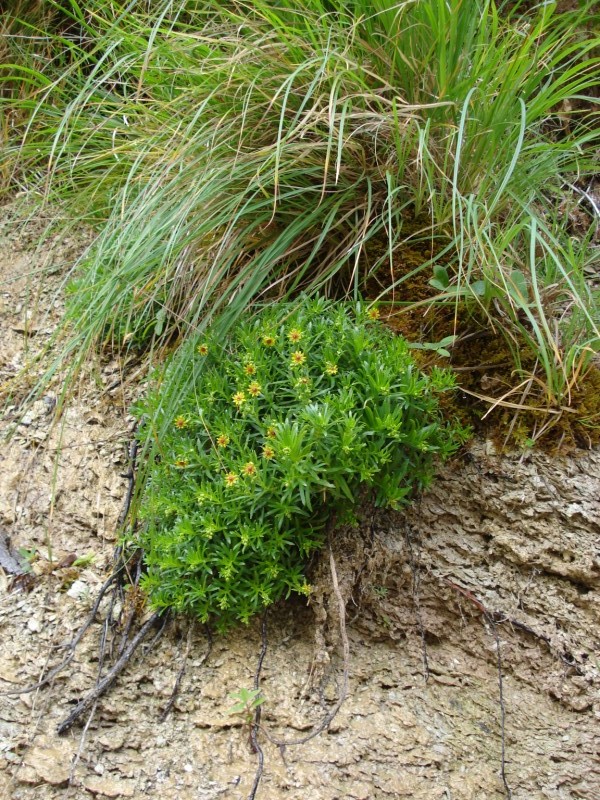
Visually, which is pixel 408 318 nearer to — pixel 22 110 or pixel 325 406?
pixel 325 406

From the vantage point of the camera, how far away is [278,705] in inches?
76.2

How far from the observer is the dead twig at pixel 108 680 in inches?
74.5

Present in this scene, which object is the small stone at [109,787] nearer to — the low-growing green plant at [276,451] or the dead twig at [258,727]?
the dead twig at [258,727]

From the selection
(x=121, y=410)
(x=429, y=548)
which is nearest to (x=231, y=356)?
(x=121, y=410)

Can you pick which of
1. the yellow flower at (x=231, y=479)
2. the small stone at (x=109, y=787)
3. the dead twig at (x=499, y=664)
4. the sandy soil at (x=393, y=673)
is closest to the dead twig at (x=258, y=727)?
the sandy soil at (x=393, y=673)

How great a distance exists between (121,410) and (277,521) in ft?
3.22

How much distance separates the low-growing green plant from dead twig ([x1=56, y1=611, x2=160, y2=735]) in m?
0.11

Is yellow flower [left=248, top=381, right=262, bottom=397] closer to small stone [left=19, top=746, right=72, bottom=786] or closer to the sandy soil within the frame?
the sandy soil

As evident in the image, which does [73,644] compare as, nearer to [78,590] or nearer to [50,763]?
[78,590]

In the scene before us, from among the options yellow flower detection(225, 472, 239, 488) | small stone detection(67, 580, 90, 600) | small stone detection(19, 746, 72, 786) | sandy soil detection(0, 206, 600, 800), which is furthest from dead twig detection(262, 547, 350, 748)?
small stone detection(67, 580, 90, 600)

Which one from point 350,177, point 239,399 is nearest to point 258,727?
point 239,399

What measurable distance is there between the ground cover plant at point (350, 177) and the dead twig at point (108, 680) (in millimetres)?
706

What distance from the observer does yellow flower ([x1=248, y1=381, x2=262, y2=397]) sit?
6.68ft

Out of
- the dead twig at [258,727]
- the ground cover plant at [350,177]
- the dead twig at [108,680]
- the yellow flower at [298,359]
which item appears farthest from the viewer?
the ground cover plant at [350,177]
